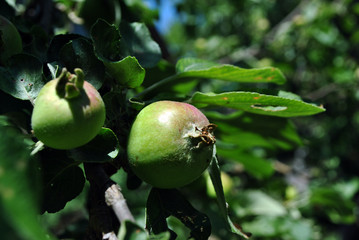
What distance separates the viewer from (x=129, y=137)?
752 millimetres

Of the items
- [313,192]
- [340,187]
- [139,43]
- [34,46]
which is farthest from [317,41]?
[34,46]

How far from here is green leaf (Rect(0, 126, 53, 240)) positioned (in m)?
0.31

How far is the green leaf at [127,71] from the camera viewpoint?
29.3 inches

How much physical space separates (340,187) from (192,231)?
236 cm

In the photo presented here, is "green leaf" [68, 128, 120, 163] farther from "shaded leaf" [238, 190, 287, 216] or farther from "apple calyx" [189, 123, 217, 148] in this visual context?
"shaded leaf" [238, 190, 287, 216]

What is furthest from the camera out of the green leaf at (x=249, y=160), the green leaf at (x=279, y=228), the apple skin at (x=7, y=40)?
the green leaf at (x=279, y=228)

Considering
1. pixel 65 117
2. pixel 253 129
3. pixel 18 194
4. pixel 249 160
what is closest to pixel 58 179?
pixel 65 117

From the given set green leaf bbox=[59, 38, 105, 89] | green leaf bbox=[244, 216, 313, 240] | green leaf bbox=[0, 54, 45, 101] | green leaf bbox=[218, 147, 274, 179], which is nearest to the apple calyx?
green leaf bbox=[59, 38, 105, 89]

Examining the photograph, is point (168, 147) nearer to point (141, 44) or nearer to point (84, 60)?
point (84, 60)

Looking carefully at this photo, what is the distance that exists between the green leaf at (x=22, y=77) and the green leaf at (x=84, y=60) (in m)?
0.06

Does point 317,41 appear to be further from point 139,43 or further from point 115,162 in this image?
point 115,162

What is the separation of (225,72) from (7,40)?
19.4 inches

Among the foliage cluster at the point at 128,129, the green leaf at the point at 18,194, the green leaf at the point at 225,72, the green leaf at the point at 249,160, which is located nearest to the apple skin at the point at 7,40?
the foliage cluster at the point at 128,129

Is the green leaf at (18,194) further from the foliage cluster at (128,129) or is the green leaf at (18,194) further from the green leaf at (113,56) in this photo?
the green leaf at (113,56)
